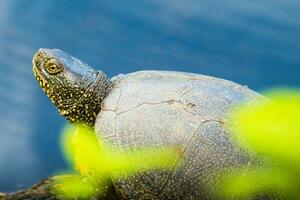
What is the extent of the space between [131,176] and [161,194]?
0.09 metres

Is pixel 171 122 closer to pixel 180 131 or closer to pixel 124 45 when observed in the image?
pixel 180 131

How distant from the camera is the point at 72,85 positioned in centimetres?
148

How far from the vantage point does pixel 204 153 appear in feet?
4.21

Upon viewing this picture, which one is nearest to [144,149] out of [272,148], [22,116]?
[272,148]

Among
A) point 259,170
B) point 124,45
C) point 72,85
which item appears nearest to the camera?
point 259,170

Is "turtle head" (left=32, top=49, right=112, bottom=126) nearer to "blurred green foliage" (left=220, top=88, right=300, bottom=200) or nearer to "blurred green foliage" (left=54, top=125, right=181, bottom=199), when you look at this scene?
"blurred green foliage" (left=54, top=125, right=181, bottom=199)

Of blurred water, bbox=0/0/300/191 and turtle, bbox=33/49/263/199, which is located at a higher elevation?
blurred water, bbox=0/0/300/191

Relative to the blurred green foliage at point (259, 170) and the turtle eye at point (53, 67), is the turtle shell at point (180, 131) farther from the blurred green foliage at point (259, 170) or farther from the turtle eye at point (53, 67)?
the turtle eye at point (53, 67)

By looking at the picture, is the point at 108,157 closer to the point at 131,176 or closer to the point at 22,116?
the point at 131,176

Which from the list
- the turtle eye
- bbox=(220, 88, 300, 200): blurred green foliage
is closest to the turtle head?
the turtle eye

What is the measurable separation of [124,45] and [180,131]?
2.48 ft

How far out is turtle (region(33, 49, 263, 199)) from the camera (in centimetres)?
128

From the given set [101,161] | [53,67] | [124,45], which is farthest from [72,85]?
[124,45]

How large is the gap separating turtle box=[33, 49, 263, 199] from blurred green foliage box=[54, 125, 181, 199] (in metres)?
0.02
